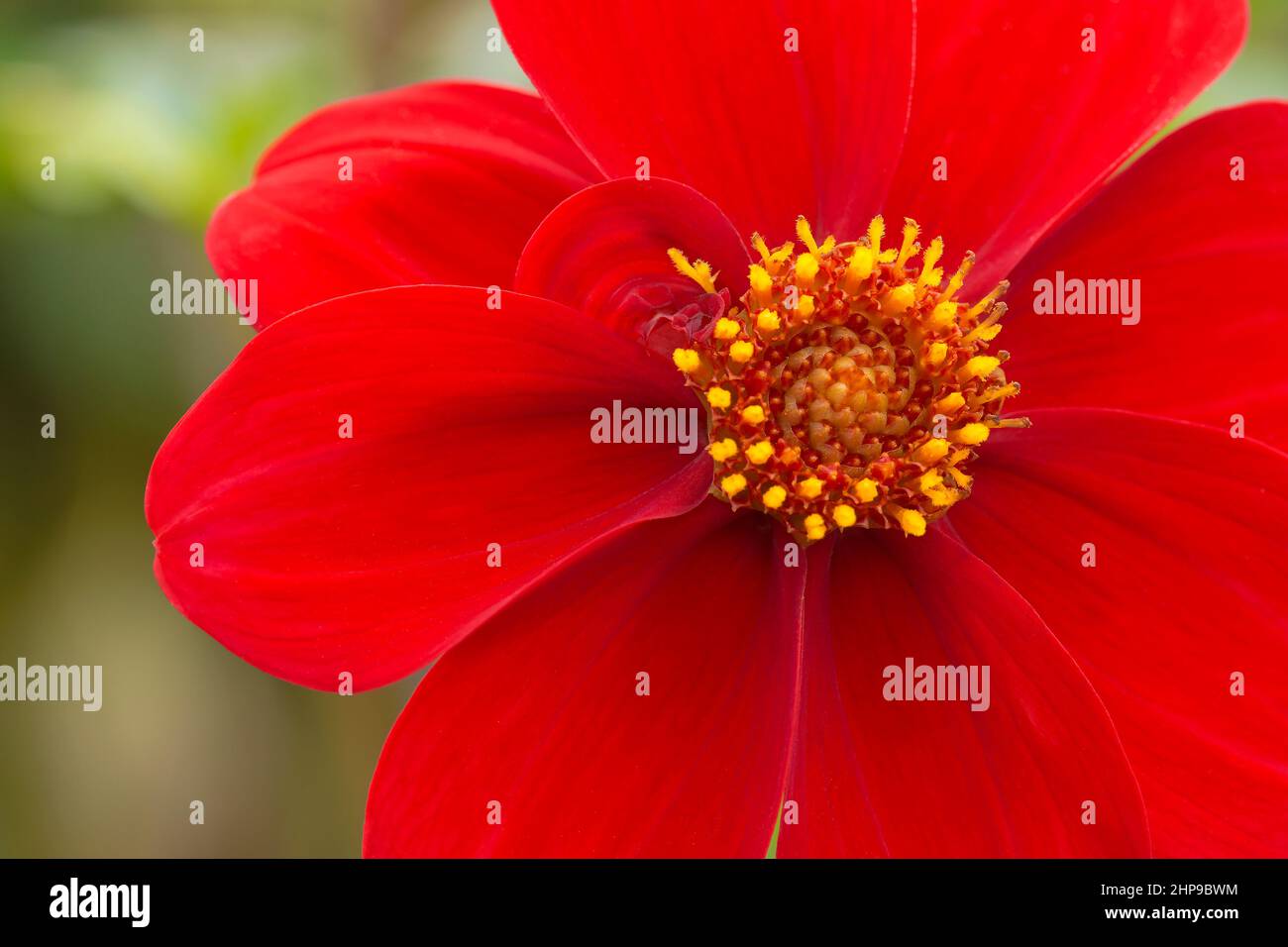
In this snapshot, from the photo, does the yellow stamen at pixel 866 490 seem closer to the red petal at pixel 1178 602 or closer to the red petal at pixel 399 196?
the red petal at pixel 1178 602

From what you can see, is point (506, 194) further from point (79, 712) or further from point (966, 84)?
point (79, 712)

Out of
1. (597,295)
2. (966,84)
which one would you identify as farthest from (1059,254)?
(597,295)
